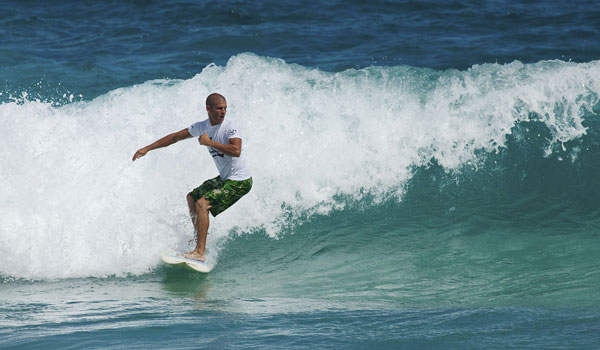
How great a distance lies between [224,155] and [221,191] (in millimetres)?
341

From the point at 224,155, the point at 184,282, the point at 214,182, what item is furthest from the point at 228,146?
the point at 184,282

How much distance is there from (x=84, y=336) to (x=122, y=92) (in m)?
6.76

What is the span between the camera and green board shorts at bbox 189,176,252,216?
6801 mm

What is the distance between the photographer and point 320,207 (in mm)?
8969

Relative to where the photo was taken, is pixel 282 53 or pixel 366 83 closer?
pixel 366 83

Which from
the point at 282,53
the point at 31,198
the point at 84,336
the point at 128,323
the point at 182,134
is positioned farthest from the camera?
the point at 282,53

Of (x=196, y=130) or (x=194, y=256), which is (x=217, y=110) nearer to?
(x=196, y=130)

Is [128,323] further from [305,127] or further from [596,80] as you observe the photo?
[596,80]

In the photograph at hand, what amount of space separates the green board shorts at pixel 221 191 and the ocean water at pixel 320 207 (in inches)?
27.9

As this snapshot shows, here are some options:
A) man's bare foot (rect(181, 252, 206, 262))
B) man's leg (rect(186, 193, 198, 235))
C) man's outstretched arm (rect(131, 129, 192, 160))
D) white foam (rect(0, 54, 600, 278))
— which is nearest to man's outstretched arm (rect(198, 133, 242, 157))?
man's outstretched arm (rect(131, 129, 192, 160))

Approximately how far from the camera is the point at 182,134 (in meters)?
6.83

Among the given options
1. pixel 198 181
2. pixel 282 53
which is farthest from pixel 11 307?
pixel 282 53

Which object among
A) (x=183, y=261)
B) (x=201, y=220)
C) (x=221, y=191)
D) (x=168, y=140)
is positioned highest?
(x=168, y=140)

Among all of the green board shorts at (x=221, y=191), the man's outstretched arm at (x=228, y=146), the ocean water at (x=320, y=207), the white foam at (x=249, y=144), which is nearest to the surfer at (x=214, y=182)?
the green board shorts at (x=221, y=191)
